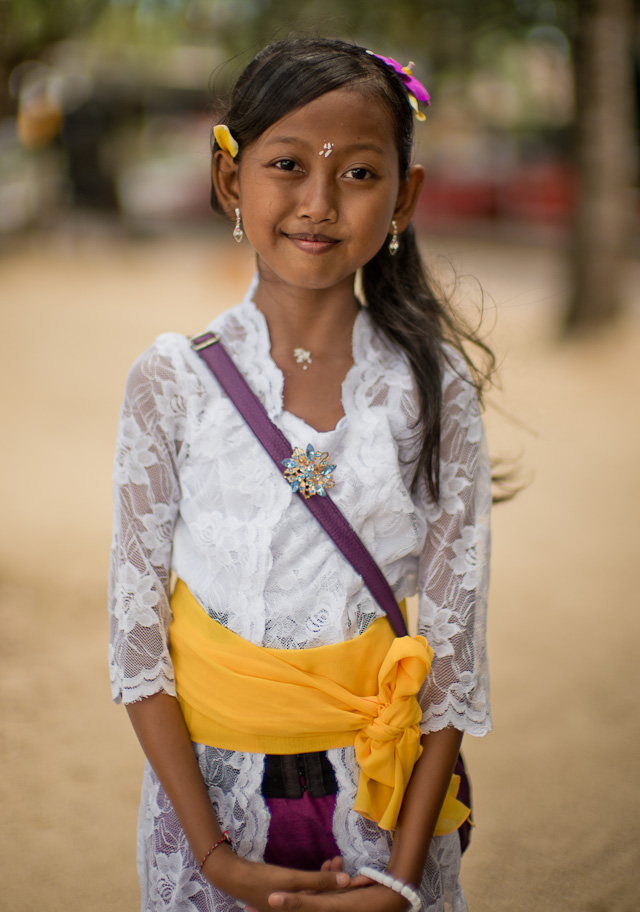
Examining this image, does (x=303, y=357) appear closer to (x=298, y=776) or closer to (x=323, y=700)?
(x=323, y=700)

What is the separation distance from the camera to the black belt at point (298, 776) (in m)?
1.34

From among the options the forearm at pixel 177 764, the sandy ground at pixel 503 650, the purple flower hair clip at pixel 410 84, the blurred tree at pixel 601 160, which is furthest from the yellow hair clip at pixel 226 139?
the blurred tree at pixel 601 160

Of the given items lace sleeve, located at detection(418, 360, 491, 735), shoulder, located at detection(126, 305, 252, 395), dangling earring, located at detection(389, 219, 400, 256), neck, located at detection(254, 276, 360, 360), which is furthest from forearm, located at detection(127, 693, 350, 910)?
dangling earring, located at detection(389, 219, 400, 256)

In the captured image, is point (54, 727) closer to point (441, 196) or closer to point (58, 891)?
point (58, 891)

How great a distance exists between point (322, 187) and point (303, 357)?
0.93ft

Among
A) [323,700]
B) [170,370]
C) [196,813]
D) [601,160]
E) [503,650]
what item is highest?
[601,160]

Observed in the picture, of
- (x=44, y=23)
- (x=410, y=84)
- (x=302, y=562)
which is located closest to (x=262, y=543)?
(x=302, y=562)

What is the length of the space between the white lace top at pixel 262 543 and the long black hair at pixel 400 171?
32mm

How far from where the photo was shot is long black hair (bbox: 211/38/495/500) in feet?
4.20

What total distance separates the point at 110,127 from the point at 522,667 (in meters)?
13.5

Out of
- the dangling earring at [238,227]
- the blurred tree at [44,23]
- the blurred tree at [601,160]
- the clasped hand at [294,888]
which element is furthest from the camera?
the blurred tree at [44,23]

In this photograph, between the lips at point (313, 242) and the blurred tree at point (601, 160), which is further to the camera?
the blurred tree at point (601, 160)

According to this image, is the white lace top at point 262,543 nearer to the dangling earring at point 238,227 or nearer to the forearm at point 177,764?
the forearm at point 177,764

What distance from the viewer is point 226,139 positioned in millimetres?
1360
